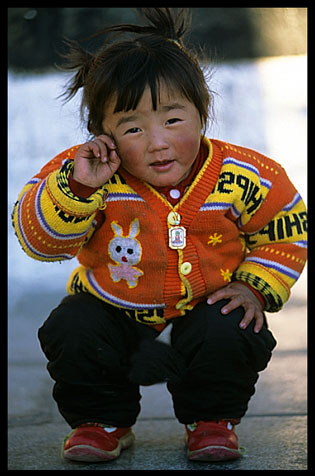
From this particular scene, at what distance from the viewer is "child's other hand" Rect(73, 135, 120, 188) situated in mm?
1505

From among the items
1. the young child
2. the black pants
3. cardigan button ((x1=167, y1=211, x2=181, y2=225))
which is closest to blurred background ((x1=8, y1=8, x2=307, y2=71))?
the young child

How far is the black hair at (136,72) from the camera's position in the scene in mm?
1545

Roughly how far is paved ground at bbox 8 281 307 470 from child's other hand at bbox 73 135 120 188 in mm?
564

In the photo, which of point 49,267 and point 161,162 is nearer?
point 161,162

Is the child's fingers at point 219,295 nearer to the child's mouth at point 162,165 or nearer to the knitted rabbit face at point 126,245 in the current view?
the knitted rabbit face at point 126,245

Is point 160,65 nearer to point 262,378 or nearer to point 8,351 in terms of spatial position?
point 262,378

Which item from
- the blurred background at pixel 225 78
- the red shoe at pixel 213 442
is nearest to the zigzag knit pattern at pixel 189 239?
the red shoe at pixel 213 442

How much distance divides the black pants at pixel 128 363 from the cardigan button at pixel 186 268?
0.08 meters

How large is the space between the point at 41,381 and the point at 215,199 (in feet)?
3.27

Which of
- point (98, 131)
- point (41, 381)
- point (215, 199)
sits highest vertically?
point (98, 131)

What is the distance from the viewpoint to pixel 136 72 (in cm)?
155
